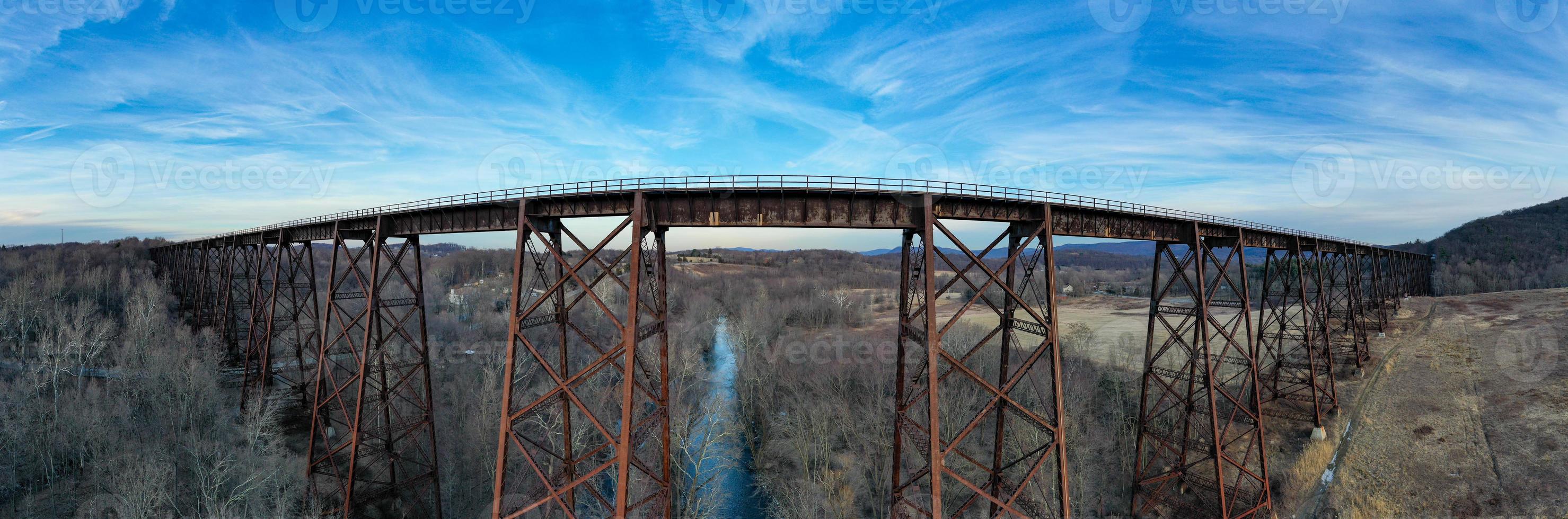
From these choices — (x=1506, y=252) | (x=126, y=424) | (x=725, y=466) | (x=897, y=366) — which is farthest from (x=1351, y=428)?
(x=1506, y=252)

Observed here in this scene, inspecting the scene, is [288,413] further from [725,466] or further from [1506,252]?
[1506,252]

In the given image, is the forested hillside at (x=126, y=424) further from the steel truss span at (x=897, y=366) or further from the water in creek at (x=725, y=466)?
the water in creek at (x=725, y=466)

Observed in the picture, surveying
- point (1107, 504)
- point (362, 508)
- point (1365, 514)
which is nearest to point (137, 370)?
point (362, 508)

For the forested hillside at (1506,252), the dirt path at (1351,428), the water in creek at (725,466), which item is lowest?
the water in creek at (725,466)

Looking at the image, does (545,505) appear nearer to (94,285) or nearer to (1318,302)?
(1318,302)

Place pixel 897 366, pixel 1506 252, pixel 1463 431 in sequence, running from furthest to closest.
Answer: pixel 1506 252 < pixel 1463 431 < pixel 897 366

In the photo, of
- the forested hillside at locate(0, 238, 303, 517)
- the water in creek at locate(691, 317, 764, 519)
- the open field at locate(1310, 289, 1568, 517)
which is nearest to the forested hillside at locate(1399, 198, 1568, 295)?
the open field at locate(1310, 289, 1568, 517)

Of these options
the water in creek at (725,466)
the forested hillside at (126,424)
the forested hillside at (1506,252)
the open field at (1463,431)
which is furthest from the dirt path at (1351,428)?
the forested hillside at (1506,252)
